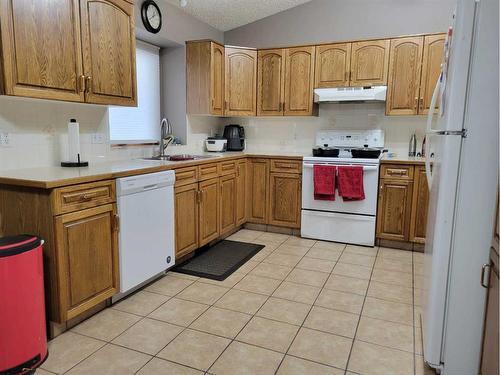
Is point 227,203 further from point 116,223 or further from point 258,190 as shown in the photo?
point 116,223

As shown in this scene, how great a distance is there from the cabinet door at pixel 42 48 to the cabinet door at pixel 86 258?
77 centimetres

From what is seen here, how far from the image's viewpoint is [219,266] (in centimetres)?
317

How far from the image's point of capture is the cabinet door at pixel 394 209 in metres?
3.59

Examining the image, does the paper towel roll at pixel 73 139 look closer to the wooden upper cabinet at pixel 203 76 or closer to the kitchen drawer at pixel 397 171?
the wooden upper cabinet at pixel 203 76

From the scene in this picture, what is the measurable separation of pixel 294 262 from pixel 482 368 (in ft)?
6.16

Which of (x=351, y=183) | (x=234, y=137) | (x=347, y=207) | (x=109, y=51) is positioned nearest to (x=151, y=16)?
(x=109, y=51)

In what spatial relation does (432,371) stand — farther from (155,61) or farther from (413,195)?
(155,61)

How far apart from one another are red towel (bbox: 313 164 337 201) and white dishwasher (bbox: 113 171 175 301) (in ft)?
5.23

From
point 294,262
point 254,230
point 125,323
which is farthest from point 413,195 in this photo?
point 125,323

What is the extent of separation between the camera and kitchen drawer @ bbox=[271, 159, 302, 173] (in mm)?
3979

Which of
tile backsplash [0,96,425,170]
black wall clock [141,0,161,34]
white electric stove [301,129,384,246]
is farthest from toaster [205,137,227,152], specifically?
black wall clock [141,0,161,34]

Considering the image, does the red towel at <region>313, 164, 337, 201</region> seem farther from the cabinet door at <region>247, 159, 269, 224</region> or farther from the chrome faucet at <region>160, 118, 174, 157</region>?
the chrome faucet at <region>160, 118, 174, 157</region>

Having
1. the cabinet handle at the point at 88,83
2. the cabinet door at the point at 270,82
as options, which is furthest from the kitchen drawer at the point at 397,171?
the cabinet handle at the point at 88,83

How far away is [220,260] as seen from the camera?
331 centimetres
